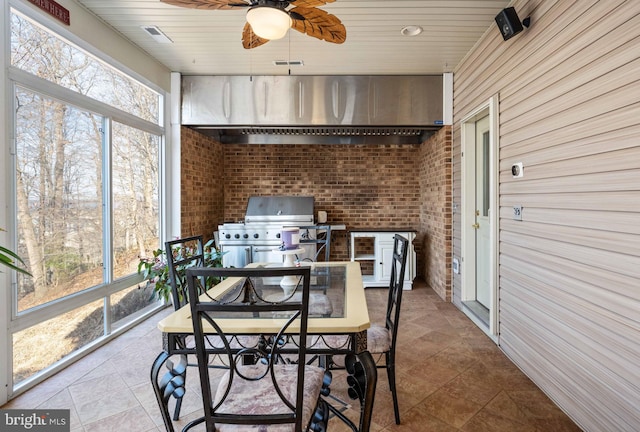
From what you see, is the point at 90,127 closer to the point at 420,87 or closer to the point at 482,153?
the point at 420,87

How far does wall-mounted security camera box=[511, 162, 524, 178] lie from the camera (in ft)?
7.66

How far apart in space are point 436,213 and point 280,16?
3322 mm

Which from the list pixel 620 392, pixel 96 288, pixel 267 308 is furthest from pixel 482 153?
pixel 96 288

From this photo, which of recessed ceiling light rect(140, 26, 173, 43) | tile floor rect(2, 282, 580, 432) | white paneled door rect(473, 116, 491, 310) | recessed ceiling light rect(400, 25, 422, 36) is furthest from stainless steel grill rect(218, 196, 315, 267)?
recessed ceiling light rect(400, 25, 422, 36)

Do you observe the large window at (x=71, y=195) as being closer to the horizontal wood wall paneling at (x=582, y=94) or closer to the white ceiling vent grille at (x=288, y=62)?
the white ceiling vent grille at (x=288, y=62)

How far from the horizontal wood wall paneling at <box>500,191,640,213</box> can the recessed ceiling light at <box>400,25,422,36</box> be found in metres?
1.72

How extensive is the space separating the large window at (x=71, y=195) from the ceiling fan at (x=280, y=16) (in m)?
1.41

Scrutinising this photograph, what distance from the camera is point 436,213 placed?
4.23 metres

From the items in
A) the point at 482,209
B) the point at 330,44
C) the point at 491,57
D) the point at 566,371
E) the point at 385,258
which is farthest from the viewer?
the point at 385,258

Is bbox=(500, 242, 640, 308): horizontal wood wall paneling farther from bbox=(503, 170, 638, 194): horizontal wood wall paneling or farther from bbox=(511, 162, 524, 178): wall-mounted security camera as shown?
bbox=(511, 162, 524, 178): wall-mounted security camera

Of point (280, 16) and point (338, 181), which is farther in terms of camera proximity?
point (338, 181)

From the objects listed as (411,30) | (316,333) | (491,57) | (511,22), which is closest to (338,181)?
(411,30)

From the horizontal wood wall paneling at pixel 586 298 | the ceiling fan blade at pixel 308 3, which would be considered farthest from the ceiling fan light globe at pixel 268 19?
the horizontal wood wall paneling at pixel 586 298

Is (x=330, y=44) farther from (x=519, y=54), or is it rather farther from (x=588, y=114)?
(x=588, y=114)
